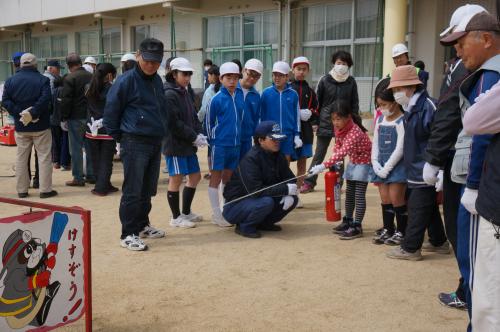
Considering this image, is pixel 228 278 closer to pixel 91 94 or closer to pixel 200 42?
pixel 91 94

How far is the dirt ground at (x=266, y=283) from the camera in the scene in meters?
3.57

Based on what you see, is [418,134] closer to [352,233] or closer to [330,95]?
[352,233]

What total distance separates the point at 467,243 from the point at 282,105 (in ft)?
12.9

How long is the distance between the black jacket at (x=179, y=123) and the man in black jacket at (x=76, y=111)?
2.88m

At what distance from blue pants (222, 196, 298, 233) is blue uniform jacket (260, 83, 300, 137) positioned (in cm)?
128

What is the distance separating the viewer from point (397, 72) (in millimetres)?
4535

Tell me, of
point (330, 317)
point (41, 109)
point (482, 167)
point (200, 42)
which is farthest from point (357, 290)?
point (200, 42)

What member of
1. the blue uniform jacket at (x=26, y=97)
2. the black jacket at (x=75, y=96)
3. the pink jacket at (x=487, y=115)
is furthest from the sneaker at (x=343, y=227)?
the black jacket at (x=75, y=96)

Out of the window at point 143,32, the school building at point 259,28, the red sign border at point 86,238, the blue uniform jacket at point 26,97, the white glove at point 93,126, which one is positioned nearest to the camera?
the red sign border at point 86,238

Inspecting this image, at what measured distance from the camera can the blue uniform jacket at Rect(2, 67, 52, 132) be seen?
7.07m

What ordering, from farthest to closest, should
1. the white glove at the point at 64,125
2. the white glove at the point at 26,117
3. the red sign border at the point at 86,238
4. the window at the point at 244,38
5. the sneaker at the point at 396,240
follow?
the window at the point at 244,38 < the white glove at the point at 64,125 < the white glove at the point at 26,117 < the sneaker at the point at 396,240 < the red sign border at the point at 86,238

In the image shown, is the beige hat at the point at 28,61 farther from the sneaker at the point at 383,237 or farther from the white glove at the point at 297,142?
the sneaker at the point at 383,237

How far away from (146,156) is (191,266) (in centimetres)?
110

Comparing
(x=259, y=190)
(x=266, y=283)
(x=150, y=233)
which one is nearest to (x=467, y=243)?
(x=266, y=283)
